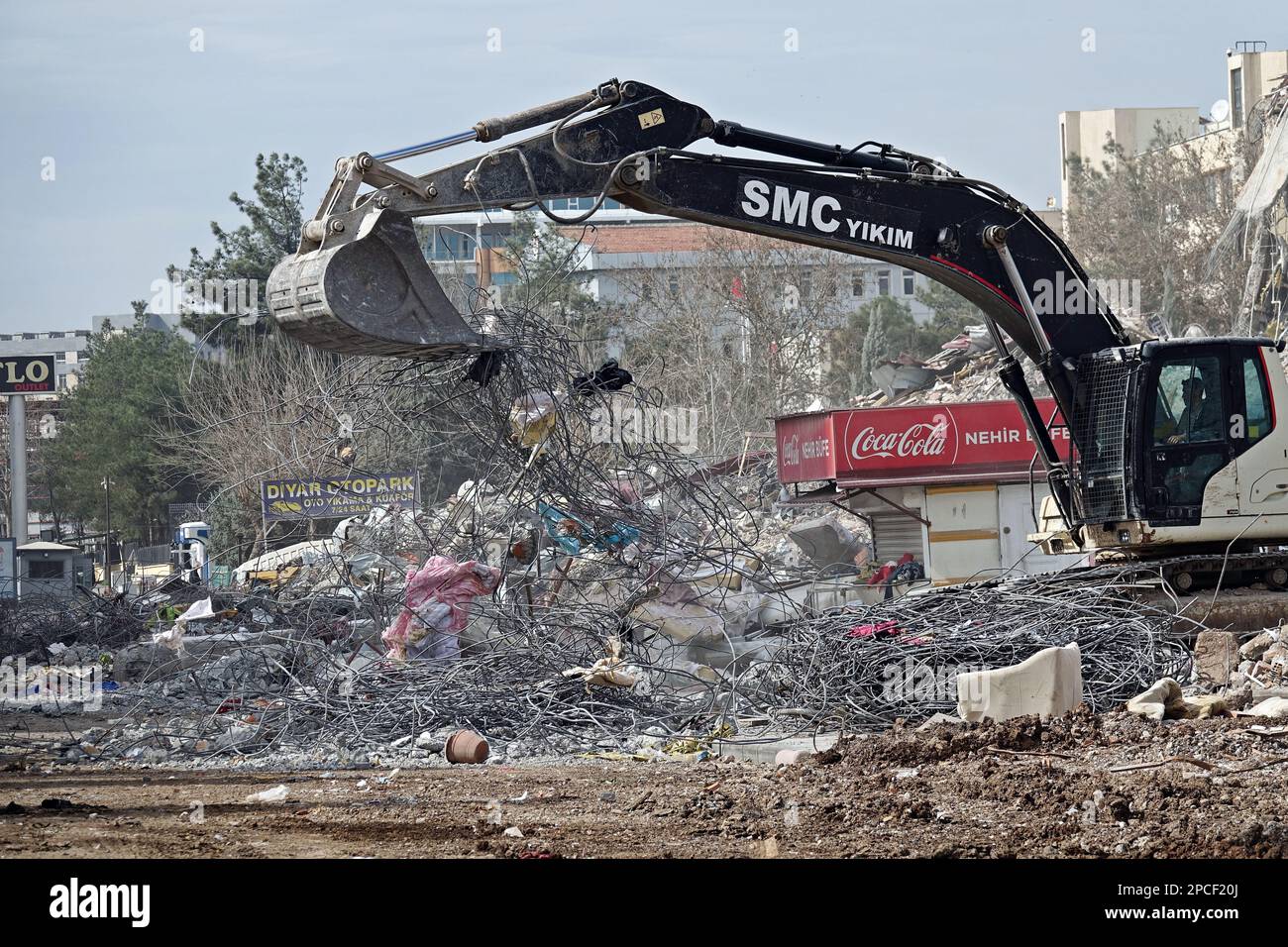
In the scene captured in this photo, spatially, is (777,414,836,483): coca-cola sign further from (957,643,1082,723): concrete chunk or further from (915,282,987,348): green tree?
(915,282,987,348): green tree

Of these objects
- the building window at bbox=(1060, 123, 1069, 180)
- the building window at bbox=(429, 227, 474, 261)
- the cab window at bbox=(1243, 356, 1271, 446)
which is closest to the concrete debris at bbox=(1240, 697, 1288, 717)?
the cab window at bbox=(1243, 356, 1271, 446)

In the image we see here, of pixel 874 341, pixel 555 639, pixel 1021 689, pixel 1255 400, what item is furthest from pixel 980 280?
pixel 874 341

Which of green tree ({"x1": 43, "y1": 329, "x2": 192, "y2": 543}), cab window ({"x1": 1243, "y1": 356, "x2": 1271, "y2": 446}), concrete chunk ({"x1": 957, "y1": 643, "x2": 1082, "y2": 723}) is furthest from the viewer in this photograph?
green tree ({"x1": 43, "y1": 329, "x2": 192, "y2": 543})

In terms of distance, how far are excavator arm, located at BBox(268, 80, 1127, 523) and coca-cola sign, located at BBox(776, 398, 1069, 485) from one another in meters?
6.10

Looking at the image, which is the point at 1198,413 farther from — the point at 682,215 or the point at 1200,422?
the point at 682,215

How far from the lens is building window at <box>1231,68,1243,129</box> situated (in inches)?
2126

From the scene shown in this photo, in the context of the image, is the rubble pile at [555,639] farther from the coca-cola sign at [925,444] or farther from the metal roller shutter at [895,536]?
the metal roller shutter at [895,536]

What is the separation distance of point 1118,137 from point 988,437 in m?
51.9

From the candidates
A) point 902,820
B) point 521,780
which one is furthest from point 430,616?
point 902,820

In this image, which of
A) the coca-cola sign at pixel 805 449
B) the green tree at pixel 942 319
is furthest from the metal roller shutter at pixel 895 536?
the green tree at pixel 942 319

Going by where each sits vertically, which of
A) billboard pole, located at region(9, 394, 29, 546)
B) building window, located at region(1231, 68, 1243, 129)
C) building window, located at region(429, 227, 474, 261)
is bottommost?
billboard pole, located at region(9, 394, 29, 546)

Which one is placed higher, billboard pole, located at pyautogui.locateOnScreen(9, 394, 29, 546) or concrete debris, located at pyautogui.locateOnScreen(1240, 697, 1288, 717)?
billboard pole, located at pyautogui.locateOnScreen(9, 394, 29, 546)

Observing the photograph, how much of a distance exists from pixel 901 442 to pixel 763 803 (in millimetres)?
11793

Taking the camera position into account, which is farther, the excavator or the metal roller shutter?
the metal roller shutter
